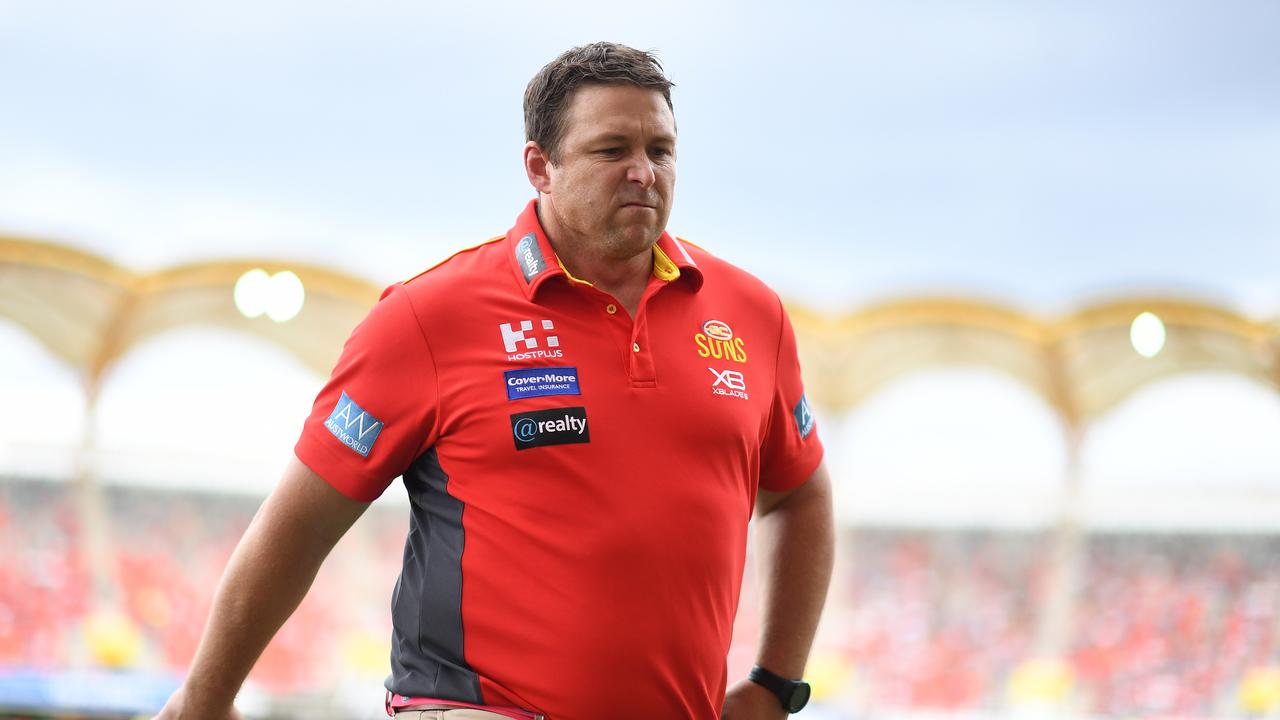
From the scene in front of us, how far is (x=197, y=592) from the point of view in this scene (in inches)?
521

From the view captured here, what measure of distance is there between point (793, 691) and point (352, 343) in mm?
936

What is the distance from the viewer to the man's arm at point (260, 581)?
5.88ft

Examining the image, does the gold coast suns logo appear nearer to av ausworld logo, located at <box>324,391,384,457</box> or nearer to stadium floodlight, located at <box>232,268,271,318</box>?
av ausworld logo, located at <box>324,391,384,457</box>

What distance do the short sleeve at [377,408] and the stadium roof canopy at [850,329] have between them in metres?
7.23

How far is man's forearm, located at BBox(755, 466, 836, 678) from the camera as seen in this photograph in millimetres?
2121

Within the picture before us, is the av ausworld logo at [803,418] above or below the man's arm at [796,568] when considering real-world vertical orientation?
above

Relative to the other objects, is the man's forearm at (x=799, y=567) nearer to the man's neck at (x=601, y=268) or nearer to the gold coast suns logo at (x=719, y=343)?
the gold coast suns logo at (x=719, y=343)

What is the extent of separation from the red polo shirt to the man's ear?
111 millimetres

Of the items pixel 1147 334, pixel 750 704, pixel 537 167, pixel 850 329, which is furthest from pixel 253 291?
pixel 750 704

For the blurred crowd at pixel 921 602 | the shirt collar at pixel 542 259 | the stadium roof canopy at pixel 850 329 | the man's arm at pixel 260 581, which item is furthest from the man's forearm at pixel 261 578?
the blurred crowd at pixel 921 602

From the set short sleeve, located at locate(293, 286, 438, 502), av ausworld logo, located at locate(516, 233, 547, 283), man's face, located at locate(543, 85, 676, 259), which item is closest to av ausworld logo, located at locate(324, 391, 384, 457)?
short sleeve, located at locate(293, 286, 438, 502)

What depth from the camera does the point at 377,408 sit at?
1.74 metres

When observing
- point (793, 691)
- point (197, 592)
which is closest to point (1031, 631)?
point (197, 592)

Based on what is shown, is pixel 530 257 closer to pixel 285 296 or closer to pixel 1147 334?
pixel 285 296
